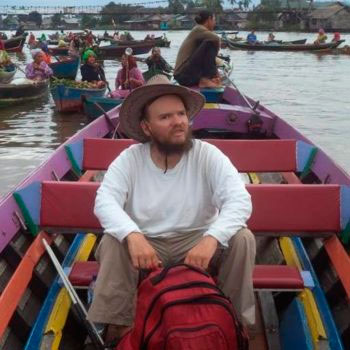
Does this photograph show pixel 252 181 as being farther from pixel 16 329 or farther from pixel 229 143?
pixel 16 329

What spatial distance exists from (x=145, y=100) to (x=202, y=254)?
2.70ft

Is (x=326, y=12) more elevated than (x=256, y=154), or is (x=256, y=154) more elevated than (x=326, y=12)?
(x=256, y=154)

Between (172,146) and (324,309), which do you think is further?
(324,309)

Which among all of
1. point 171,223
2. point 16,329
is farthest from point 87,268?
point 171,223

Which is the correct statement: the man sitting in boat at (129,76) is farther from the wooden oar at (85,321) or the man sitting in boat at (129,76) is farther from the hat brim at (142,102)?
the wooden oar at (85,321)

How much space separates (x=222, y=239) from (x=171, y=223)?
0.31m

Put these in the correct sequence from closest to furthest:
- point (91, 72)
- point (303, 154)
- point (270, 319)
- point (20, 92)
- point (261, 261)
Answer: point (270, 319) < point (261, 261) < point (303, 154) < point (91, 72) < point (20, 92)

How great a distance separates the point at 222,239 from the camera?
2420mm

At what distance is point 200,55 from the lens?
298 inches

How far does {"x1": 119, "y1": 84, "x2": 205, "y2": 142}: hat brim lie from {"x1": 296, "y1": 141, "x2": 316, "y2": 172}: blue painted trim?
239 cm

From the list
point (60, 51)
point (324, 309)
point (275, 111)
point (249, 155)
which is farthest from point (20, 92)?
point (60, 51)

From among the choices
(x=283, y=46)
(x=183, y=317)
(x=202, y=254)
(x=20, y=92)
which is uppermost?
(x=202, y=254)

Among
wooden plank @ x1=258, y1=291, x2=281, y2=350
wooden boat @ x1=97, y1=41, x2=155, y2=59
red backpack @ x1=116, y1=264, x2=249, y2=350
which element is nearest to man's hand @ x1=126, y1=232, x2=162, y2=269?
red backpack @ x1=116, y1=264, x2=249, y2=350

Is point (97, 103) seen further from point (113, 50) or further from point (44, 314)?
point (113, 50)
